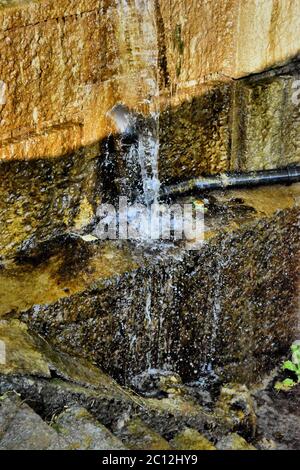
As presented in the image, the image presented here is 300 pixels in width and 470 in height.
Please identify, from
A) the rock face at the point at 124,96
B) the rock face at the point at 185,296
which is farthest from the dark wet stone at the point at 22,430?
the rock face at the point at 124,96

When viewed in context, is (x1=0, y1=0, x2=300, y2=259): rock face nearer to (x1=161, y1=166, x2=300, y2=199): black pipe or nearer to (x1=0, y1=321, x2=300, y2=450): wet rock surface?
(x1=161, y1=166, x2=300, y2=199): black pipe

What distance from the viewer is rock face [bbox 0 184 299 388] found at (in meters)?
3.95

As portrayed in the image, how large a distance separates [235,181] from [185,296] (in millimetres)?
1280

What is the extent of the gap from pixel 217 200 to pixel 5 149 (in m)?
1.83

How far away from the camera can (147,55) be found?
4.47 metres

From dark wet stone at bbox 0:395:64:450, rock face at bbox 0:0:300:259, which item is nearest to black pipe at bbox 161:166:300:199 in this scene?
rock face at bbox 0:0:300:259

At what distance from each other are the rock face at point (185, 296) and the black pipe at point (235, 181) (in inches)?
3.8

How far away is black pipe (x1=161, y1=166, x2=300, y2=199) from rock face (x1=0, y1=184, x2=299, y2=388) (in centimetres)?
10

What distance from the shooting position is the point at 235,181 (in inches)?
203

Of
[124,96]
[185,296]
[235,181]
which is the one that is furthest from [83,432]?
[235,181]

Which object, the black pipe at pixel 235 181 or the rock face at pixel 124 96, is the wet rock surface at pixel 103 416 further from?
the black pipe at pixel 235 181

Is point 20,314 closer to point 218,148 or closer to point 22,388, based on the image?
point 22,388

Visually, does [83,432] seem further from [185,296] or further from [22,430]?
[185,296]
